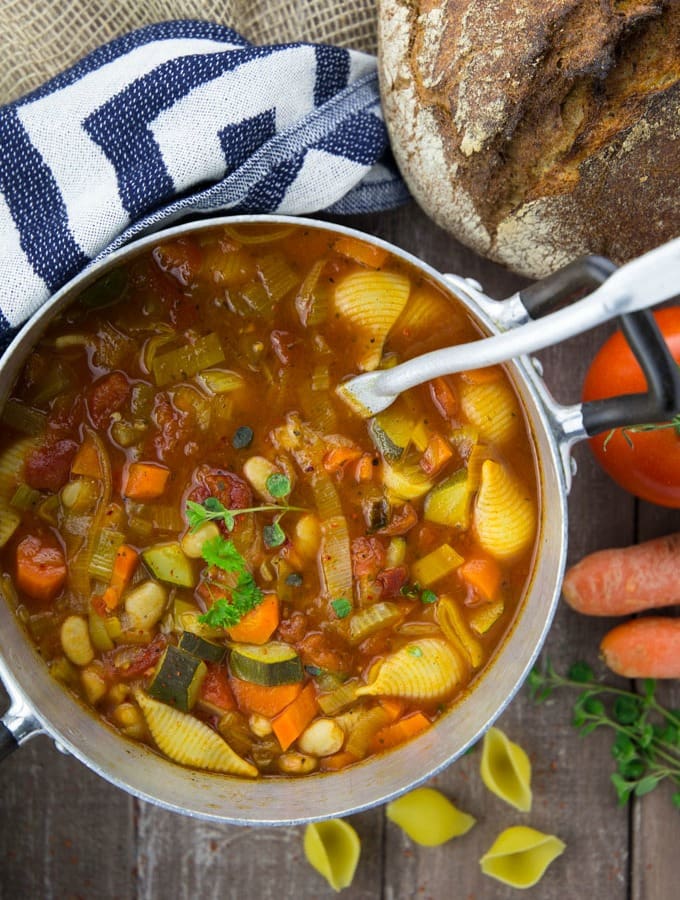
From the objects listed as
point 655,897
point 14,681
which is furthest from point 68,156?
point 655,897

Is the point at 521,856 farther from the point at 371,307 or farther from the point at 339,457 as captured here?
the point at 371,307

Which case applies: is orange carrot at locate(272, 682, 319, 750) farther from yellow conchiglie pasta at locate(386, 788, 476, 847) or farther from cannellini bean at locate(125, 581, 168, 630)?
yellow conchiglie pasta at locate(386, 788, 476, 847)

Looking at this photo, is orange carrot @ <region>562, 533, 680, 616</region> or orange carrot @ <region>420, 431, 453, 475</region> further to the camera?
orange carrot @ <region>562, 533, 680, 616</region>

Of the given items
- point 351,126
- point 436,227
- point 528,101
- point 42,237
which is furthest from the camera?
point 436,227

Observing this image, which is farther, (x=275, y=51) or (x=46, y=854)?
(x=46, y=854)

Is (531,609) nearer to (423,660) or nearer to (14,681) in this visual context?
(423,660)

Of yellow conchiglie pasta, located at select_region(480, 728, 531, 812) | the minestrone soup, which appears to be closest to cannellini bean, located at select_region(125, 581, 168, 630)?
the minestrone soup
